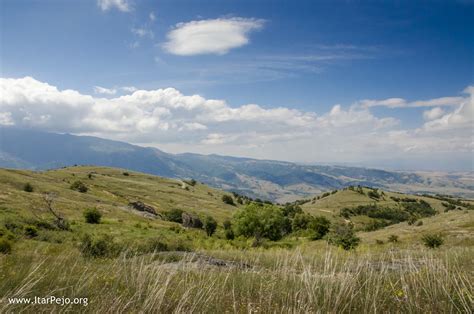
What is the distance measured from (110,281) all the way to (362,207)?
193 meters

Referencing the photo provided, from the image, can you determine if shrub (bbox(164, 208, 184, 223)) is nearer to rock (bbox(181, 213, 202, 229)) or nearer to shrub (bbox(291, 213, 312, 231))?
rock (bbox(181, 213, 202, 229))

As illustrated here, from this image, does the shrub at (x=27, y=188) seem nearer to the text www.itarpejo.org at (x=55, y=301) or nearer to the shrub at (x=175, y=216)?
the shrub at (x=175, y=216)

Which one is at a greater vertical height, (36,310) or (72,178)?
(36,310)

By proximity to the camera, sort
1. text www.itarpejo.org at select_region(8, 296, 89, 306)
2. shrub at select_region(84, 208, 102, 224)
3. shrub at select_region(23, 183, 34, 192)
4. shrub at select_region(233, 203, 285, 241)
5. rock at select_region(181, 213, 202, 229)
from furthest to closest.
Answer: rock at select_region(181, 213, 202, 229), shrub at select_region(23, 183, 34, 192), shrub at select_region(233, 203, 285, 241), shrub at select_region(84, 208, 102, 224), text www.itarpejo.org at select_region(8, 296, 89, 306)

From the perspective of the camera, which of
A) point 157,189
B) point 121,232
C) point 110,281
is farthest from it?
point 157,189

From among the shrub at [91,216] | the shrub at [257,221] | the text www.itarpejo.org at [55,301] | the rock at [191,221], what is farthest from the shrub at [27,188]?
the text www.itarpejo.org at [55,301]

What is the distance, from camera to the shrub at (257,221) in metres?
60.8

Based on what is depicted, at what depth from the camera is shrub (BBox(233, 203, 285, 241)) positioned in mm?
60750

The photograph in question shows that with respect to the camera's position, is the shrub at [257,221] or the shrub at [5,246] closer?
the shrub at [5,246]

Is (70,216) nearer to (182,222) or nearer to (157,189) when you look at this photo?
(182,222)

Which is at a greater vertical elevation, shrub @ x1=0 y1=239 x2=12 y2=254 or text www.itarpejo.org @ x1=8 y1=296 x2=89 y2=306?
text www.itarpejo.org @ x1=8 y1=296 x2=89 y2=306

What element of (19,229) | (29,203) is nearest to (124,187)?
(29,203)

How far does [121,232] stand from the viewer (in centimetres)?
4381

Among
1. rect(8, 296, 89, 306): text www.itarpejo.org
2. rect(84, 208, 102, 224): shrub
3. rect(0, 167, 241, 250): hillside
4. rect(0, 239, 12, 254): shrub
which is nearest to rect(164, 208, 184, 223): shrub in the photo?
rect(0, 167, 241, 250): hillside
